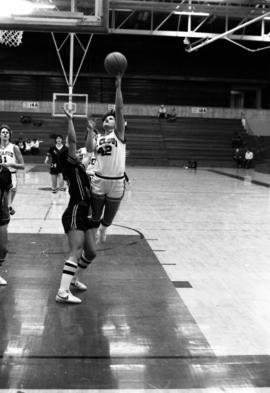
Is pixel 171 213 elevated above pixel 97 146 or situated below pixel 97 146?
below

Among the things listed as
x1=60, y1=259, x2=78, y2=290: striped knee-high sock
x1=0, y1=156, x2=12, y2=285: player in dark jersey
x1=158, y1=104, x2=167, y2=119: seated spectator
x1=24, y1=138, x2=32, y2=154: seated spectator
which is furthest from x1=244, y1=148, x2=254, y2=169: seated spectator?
x1=60, y1=259, x2=78, y2=290: striped knee-high sock

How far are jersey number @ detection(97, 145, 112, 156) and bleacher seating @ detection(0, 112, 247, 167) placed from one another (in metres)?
22.4

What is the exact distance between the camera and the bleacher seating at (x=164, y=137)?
28.3m

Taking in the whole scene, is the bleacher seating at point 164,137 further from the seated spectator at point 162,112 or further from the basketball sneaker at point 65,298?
the basketball sneaker at point 65,298

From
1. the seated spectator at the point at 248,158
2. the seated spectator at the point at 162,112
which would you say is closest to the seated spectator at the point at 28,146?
the seated spectator at the point at 162,112

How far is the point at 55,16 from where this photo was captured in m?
6.86

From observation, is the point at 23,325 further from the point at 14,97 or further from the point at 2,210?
the point at 14,97

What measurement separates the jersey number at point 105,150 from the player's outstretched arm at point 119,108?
7.1 inches

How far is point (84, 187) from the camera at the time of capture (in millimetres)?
4574

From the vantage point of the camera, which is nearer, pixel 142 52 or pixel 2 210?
pixel 2 210

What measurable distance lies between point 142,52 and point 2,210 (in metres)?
30.6

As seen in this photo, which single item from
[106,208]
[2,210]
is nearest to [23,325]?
[2,210]

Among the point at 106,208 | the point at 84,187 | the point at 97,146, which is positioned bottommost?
the point at 106,208

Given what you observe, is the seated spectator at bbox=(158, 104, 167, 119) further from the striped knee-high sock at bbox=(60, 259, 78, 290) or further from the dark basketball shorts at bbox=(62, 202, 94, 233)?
the striped knee-high sock at bbox=(60, 259, 78, 290)
